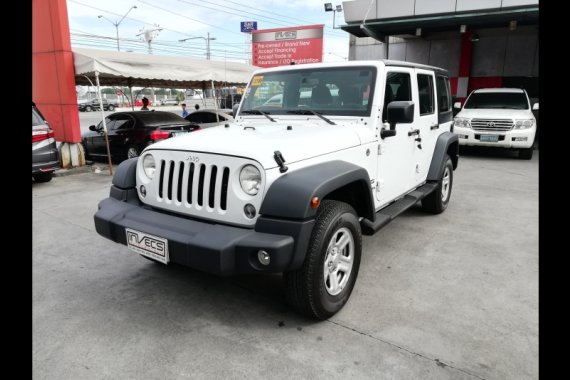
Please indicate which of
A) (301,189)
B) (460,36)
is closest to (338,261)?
(301,189)

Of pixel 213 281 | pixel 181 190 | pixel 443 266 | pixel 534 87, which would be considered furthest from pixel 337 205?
pixel 534 87

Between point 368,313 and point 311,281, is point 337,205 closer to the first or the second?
point 311,281

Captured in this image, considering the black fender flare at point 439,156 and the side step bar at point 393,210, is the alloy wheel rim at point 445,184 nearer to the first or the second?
the black fender flare at point 439,156

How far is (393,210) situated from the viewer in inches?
155

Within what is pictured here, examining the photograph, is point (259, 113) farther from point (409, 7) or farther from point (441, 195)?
point (409, 7)

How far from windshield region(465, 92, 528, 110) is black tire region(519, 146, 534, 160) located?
1.17 meters

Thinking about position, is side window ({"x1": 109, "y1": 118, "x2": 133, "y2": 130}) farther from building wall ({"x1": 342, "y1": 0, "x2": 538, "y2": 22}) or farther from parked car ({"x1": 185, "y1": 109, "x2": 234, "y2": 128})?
building wall ({"x1": 342, "y1": 0, "x2": 538, "y2": 22})

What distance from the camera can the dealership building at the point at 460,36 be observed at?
11727 millimetres

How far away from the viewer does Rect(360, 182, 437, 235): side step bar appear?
3.34 metres

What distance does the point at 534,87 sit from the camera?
14.9 m

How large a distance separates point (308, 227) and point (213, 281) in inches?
56.7

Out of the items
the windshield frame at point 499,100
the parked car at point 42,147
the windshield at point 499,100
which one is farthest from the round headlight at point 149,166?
the windshield at point 499,100

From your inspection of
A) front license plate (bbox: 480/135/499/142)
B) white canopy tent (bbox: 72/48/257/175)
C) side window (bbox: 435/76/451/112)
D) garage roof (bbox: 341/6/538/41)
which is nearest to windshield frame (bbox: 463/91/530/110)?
front license plate (bbox: 480/135/499/142)

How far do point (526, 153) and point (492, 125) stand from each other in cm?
120
